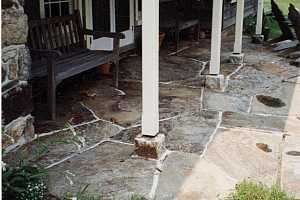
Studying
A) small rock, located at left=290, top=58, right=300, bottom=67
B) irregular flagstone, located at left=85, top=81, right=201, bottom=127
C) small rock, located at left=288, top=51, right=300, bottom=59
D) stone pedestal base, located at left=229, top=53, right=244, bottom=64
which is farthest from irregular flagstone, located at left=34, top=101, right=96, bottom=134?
small rock, located at left=288, top=51, right=300, bottom=59

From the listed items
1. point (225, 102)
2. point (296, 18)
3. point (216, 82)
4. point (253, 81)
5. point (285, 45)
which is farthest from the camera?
point (285, 45)

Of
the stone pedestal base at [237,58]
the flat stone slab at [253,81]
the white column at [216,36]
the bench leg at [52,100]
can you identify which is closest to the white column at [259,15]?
the stone pedestal base at [237,58]

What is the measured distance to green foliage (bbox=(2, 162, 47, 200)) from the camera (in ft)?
8.25

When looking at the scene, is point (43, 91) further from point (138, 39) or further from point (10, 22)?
point (138, 39)

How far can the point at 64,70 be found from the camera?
4387 mm

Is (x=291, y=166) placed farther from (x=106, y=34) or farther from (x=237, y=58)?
(x=237, y=58)

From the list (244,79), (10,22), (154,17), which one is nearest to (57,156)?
(10,22)

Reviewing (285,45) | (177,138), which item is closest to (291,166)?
(177,138)

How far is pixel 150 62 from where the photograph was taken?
127 inches

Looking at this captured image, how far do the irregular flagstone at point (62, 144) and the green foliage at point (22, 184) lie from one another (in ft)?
1.56

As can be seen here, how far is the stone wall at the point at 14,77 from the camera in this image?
3.23 meters

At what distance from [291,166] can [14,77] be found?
2.32 metres

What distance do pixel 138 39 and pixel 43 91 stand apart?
10.8ft

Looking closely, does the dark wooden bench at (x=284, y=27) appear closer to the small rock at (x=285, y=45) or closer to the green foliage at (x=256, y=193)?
the small rock at (x=285, y=45)
